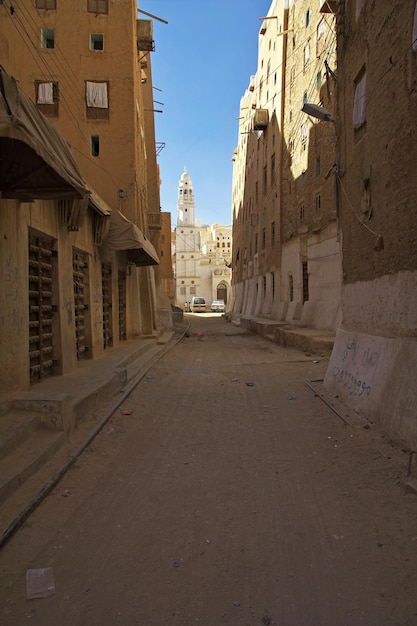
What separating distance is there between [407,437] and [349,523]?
1600 millimetres

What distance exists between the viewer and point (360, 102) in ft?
22.9

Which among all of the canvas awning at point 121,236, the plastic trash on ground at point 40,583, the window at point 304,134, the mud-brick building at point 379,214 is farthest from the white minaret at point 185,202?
the plastic trash on ground at point 40,583

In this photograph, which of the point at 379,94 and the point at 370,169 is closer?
the point at 379,94

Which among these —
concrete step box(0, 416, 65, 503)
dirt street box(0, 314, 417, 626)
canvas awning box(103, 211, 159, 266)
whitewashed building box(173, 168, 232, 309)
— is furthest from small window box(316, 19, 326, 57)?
whitewashed building box(173, 168, 232, 309)

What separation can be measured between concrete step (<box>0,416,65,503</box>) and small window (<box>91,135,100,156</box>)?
1402 centimetres

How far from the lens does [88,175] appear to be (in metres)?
16.4

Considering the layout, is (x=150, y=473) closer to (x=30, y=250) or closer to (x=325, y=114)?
(x=30, y=250)

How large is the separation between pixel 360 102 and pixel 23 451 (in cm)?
693

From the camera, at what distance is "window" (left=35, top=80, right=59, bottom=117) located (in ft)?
53.4

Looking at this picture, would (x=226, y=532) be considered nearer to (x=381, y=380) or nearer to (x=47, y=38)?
(x=381, y=380)

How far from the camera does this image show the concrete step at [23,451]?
369 cm

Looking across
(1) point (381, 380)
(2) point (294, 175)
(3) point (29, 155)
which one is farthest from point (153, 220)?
(1) point (381, 380)

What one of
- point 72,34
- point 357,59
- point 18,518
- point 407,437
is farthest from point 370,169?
point 72,34

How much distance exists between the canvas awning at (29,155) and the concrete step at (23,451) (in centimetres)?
272
